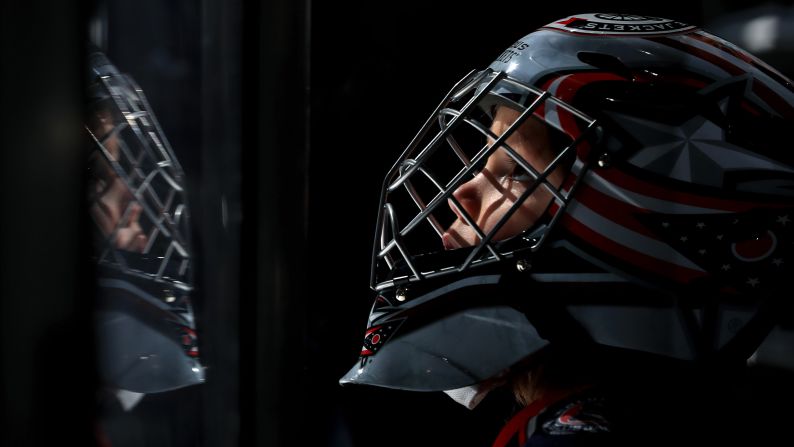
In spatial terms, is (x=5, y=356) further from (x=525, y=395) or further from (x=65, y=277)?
(x=525, y=395)

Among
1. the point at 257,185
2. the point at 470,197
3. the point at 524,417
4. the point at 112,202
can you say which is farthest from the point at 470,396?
the point at 112,202

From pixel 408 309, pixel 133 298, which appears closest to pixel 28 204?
pixel 133 298

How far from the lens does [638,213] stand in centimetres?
82

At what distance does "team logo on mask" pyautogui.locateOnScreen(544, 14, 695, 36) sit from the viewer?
0.88m

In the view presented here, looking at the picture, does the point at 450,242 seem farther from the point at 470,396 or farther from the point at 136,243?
the point at 136,243

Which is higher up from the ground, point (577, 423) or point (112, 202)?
point (112, 202)

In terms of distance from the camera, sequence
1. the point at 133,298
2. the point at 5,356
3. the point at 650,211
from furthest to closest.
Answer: the point at 650,211 < the point at 133,298 < the point at 5,356

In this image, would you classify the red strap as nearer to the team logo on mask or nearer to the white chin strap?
the white chin strap

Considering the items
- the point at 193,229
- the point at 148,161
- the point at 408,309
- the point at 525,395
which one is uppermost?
the point at 148,161

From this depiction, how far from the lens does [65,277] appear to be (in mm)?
414

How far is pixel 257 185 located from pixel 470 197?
290 millimetres

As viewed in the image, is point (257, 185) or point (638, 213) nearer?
point (638, 213)

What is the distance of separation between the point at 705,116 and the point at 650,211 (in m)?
0.13

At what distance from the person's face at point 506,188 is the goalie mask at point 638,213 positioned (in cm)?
2
